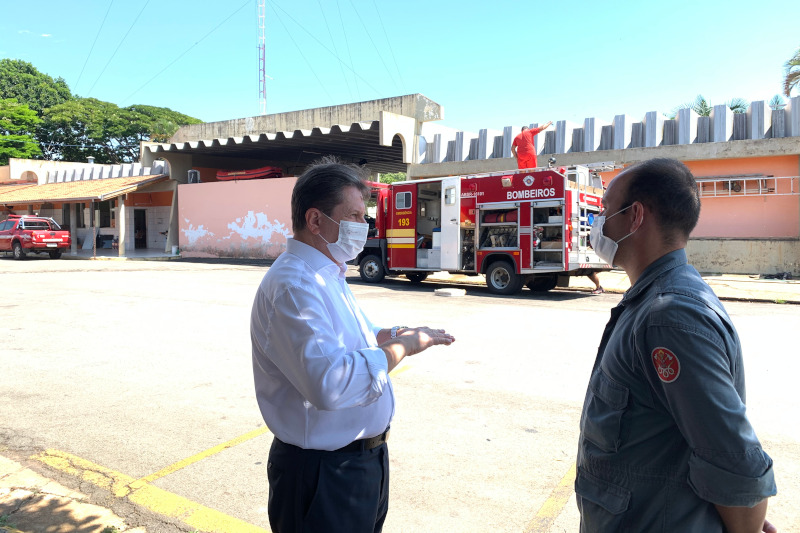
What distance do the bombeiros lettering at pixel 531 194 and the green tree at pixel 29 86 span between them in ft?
186

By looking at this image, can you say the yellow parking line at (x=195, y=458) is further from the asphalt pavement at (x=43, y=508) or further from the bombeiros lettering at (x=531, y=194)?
the bombeiros lettering at (x=531, y=194)

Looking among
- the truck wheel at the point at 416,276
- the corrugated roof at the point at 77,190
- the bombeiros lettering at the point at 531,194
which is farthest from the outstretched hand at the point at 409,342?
the corrugated roof at the point at 77,190

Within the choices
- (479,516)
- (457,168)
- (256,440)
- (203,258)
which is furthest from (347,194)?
(203,258)

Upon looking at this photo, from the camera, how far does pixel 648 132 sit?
18.6 meters

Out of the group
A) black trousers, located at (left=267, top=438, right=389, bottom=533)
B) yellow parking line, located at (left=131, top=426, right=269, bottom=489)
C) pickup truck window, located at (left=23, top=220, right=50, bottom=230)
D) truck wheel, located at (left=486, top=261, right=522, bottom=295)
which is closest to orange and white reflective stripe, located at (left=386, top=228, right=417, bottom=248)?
truck wheel, located at (left=486, top=261, right=522, bottom=295)

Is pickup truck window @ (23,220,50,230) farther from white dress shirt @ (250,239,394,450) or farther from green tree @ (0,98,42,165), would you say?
white dress shirt @ (250,239,394,450)

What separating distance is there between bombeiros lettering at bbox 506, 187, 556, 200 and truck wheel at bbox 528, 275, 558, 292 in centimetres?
218

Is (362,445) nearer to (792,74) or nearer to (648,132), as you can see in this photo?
(648,132)

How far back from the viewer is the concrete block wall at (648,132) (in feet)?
56.2

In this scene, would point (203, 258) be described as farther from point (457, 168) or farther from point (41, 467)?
point (41, 467)

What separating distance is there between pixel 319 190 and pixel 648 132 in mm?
18908

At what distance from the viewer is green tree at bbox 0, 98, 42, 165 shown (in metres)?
49.7

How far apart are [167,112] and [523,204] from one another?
57.2 m

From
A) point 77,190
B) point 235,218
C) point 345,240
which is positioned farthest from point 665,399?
point 77,190
